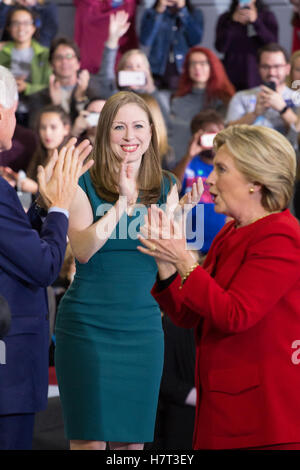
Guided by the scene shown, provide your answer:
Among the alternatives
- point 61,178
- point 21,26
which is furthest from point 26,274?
point 21,26

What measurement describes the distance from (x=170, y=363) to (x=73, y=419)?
37.9 inches

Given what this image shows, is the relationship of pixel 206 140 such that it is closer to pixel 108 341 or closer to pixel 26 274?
pixel 108 341

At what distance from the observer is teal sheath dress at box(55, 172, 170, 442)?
7.82 feet

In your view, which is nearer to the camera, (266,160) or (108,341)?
(266,160)

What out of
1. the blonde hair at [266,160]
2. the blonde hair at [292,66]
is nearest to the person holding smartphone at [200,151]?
the blonde hair at [292,66]

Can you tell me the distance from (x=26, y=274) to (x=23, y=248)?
0.08 m

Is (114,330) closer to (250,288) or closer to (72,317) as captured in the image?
(72,317)

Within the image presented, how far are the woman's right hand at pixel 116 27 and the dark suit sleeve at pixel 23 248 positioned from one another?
3335 millimetres

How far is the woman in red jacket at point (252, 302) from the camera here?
1.74 meters

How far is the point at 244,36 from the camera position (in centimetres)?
523

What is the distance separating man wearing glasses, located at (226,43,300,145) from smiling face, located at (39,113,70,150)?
96 cm

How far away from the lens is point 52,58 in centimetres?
491

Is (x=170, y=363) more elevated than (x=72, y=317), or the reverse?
(x=72, y=317)
